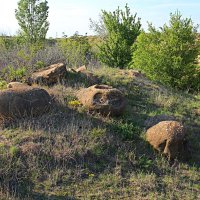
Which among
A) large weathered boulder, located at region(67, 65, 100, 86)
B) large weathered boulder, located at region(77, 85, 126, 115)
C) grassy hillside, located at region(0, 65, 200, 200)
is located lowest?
grassy hillside, located at region(0, 65, 200, 200)

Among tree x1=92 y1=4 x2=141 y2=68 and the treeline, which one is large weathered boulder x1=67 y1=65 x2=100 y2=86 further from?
tree x1=92 y1=4 x2=141 y2=68

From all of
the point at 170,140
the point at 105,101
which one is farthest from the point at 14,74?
the point at 170,140

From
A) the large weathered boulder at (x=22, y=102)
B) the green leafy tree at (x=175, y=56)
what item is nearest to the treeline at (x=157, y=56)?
the green leafy tree at (x=175, y=56)

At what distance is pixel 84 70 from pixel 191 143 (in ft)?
14.0

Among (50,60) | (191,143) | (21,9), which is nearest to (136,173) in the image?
(191,143)

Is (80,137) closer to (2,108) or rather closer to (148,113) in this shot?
(2,108)

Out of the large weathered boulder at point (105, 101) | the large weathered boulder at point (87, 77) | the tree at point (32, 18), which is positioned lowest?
the large weathered boulder at point (105, 101)

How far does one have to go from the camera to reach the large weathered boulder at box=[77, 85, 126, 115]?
27.4 ft

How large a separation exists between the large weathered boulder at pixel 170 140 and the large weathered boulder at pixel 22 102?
7.96 ft

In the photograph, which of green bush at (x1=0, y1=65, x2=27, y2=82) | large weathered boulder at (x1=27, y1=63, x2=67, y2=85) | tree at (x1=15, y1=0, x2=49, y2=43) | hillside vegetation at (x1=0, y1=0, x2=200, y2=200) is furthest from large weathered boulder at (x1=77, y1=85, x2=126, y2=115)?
tree at (x1=15, y1=0, x2=49, y2=43)

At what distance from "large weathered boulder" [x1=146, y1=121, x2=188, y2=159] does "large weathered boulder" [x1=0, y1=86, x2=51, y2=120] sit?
2427 millimetres

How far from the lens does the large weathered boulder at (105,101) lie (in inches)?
329

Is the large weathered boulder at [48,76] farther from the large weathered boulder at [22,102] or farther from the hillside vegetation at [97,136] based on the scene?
the large weathered boulder at [22,102]

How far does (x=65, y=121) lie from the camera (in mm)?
8062
